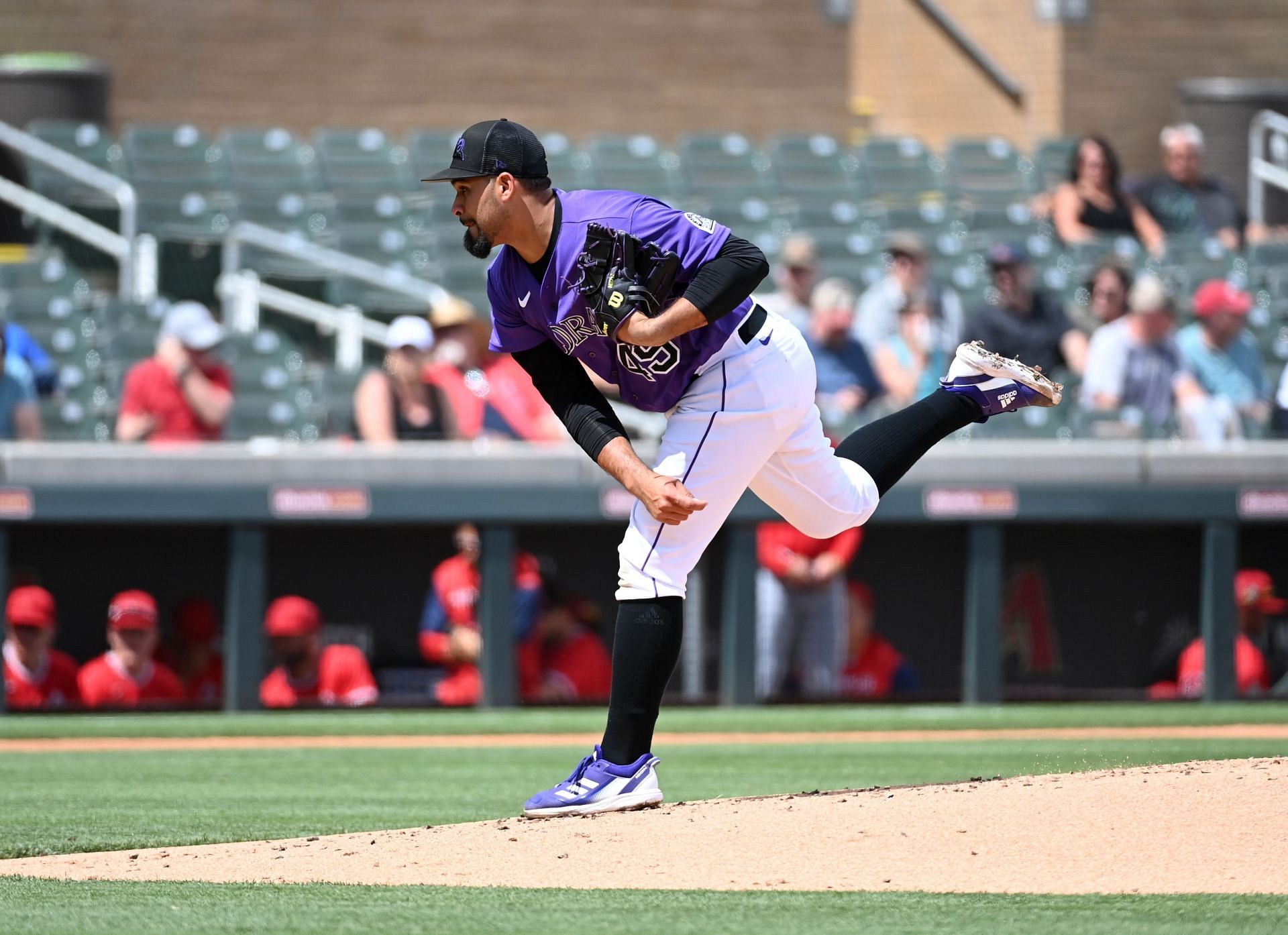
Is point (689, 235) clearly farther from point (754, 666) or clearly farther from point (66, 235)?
point (66, 235)

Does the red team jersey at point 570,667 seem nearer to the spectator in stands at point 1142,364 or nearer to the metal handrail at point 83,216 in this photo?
→ the spectator in stands at point 1142,364

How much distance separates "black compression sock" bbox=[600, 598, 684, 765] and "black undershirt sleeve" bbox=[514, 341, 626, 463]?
1.31 feet

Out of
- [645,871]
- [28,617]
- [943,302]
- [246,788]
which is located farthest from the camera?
[943,302]

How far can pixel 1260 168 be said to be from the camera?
48.3 feet

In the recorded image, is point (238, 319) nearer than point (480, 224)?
No

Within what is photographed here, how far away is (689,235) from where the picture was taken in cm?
447

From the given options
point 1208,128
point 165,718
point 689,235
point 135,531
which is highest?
point 1208,128

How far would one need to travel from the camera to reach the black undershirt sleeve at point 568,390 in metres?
4.59

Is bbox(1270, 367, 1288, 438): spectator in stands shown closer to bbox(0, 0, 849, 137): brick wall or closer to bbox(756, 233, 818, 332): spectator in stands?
bbox(756, 233, 818, 332): spectator in stands

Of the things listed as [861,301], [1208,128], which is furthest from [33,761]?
[1208,128]

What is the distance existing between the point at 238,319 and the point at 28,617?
129 inches

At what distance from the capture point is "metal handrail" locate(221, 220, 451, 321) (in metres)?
11.0

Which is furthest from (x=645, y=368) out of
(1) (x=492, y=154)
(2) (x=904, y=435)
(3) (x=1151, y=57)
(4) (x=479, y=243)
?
(3) (x=1151, y=57)

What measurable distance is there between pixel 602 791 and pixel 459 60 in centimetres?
1170
